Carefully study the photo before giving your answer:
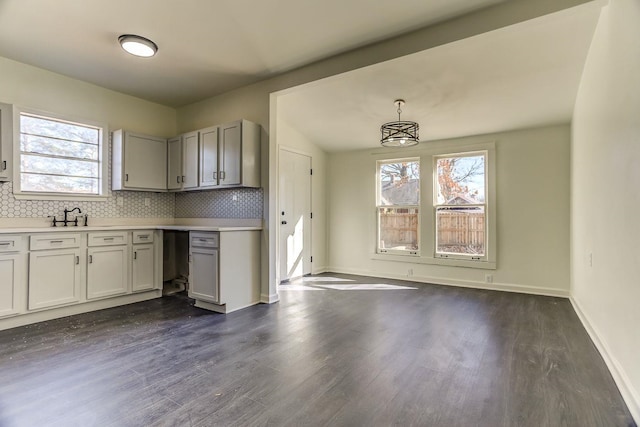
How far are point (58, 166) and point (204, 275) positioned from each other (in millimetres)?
2156

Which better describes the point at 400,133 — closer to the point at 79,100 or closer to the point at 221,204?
the point at 221,204

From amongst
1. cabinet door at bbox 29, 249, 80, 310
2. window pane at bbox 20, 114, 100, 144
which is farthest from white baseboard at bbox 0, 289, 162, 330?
window pane at bbox 20, 114, 100, 144

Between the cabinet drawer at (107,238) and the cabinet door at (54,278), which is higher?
the cabinet drawer at (107,238)

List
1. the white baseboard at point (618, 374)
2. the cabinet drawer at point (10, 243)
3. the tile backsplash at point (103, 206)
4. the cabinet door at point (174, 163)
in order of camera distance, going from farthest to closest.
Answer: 1. the cabinet door at point (174, 163)
2. the tile backsplash at point (103, 206)
3. the cabinet drawer at point (10, 243)
4. the white baseboard at point (618, 374)

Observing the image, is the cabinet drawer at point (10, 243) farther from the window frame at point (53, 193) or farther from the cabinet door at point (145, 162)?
the cabinet door at point (145, 162)

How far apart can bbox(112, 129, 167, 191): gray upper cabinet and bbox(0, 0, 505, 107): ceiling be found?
78 cm

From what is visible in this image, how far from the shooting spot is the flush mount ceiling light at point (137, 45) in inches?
115

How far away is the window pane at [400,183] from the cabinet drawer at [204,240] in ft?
10.4

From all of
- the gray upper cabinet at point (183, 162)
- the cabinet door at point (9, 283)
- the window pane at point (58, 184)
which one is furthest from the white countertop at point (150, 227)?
the gray upper cabinet at point (183, 162)

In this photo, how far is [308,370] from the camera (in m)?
2.19

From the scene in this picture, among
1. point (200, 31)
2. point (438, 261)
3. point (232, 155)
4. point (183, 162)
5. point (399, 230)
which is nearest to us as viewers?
point (200, 31)

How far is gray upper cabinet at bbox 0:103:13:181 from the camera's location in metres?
3.21

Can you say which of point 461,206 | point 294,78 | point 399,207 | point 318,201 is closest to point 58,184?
point 294,78

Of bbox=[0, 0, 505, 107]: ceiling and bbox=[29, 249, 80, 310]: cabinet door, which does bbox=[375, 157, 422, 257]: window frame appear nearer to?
bbox=[0, 0, 505, 107]: ceiling
